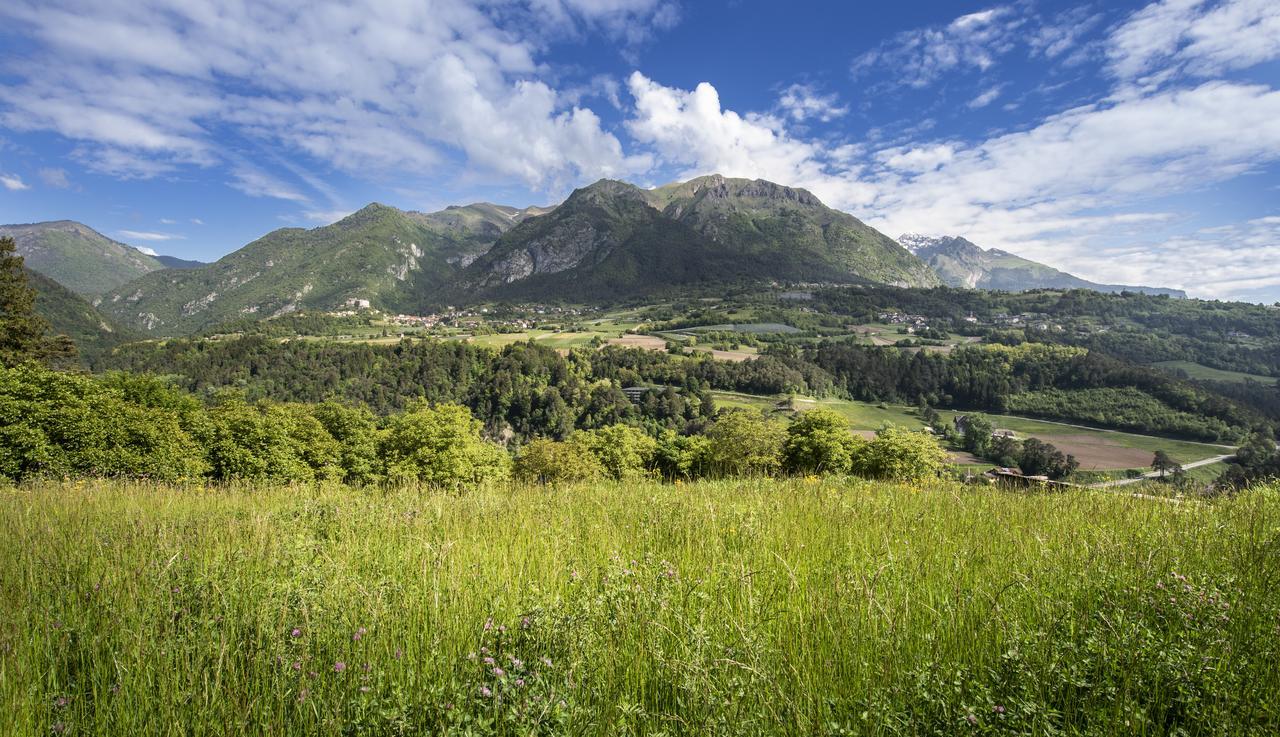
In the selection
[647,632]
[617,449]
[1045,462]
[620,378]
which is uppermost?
[647,632]

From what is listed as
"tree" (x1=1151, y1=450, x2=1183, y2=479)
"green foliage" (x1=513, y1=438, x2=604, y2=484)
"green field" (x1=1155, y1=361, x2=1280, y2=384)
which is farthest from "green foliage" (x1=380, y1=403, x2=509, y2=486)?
"green field" (x1=1155, y1=361, x2=1280, y2=384)

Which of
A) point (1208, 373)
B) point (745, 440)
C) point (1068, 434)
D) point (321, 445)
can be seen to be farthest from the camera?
point (1208, 373)

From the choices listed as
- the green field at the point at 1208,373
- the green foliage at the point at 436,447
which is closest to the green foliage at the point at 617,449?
the green foliage at the point at 436,447

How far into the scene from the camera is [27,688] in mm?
2271

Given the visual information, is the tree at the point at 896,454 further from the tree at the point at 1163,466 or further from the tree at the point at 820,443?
the tree at the point at 1163,466

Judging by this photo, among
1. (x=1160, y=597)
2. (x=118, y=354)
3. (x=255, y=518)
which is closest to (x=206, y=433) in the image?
(x=255, y=518)

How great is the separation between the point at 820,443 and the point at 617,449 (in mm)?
23109

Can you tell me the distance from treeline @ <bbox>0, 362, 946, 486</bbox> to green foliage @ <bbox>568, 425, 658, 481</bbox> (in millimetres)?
146

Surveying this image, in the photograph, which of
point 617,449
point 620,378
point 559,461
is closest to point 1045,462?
point 617,449

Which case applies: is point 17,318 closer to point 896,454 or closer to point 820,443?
point 820,443

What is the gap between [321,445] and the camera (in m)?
36.0

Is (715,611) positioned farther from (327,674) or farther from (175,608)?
(175,608)

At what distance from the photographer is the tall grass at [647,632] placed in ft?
6.90

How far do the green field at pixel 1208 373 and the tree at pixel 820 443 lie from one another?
542 feet
